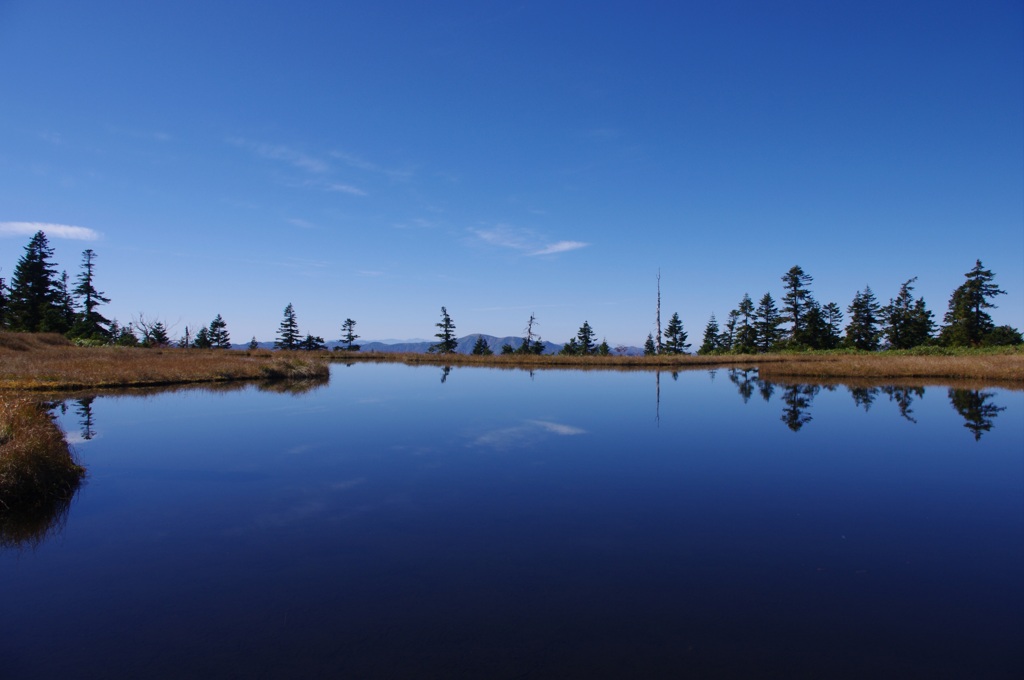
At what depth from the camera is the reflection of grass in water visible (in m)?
8.02

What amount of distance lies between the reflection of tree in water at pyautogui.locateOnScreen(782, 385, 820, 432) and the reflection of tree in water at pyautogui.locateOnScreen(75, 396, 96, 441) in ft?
73.7

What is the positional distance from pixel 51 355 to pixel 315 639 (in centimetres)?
3919

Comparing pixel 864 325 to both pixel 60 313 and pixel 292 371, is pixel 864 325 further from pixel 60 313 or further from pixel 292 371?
pixel 60 313

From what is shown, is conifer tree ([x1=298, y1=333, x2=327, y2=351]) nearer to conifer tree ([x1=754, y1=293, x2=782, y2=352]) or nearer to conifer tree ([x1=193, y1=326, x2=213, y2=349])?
conifer tree ([x1=193, y1=326, x2=213, y2=349])

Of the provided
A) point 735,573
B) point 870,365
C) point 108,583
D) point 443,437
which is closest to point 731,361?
point 870,365

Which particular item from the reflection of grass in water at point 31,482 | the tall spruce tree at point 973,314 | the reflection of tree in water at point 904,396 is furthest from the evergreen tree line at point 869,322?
the reflection of grass in water at point 31,482

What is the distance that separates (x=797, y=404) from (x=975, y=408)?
720cm

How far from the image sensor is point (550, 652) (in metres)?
4.80

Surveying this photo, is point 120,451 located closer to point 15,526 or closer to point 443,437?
point 15,526

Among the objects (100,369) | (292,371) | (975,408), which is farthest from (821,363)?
(100,369)

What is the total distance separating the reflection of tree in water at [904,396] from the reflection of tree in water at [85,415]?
28.1 m

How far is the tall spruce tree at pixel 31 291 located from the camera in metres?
51.6

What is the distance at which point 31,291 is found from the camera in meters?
52.6

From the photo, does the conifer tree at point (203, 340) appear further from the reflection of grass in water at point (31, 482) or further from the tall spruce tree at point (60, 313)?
the reflection of grass in water at point (31, 482)
